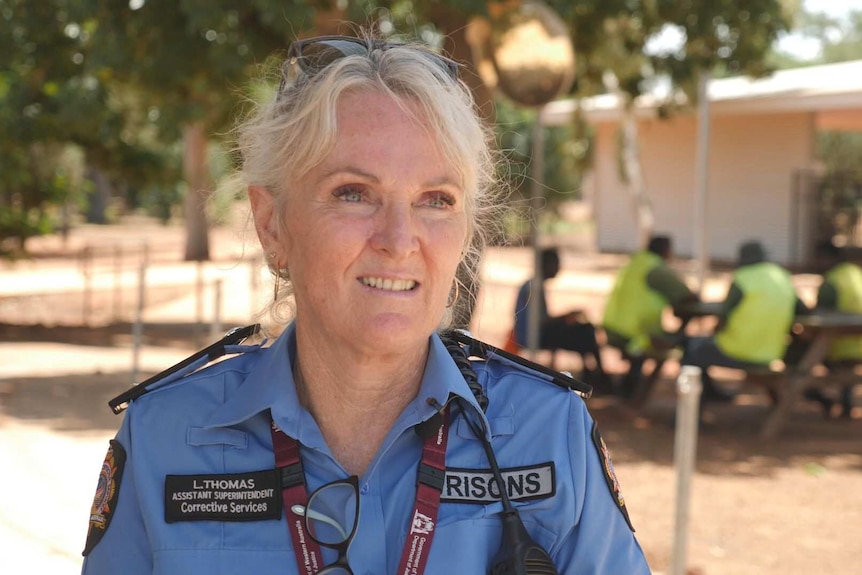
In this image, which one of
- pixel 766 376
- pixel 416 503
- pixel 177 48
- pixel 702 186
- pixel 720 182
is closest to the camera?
pixel 416 503

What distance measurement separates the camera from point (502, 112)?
39.8m

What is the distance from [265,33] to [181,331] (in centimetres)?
684

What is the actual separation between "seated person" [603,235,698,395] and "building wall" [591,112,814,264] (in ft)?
54.2

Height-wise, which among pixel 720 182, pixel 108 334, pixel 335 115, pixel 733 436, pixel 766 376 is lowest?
pixel 108 334

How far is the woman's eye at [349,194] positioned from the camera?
1.91m

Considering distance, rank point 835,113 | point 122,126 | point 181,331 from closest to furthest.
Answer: point 122,126, point 181,331, point 835,113

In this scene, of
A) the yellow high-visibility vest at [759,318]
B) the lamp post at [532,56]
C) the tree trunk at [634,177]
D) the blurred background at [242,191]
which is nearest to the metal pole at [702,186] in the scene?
the blurred background at [242,191]

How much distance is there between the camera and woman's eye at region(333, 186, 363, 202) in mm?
1914

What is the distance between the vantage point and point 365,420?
79.0 inches

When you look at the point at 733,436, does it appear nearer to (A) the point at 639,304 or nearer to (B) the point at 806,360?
(B) the point at 806,360

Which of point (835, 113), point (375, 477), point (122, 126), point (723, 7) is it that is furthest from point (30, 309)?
point (375, 477)

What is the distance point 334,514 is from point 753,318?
746cm

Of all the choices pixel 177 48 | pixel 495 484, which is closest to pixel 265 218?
pixel 495 484

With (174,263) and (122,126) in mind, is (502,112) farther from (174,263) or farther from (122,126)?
(122,126)
